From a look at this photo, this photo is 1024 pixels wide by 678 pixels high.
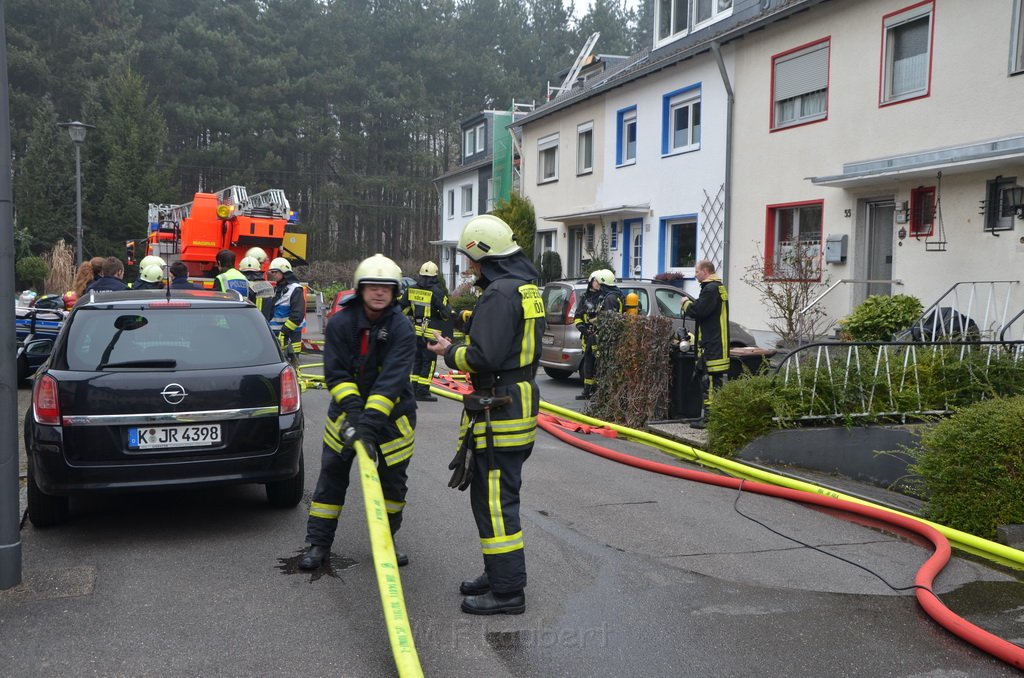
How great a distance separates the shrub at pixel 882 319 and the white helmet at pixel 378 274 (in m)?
8.65

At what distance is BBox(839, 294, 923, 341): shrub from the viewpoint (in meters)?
12.0

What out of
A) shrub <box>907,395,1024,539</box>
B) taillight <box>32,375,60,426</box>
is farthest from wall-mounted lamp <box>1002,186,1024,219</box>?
taillight <box>32,375,60,426</box>

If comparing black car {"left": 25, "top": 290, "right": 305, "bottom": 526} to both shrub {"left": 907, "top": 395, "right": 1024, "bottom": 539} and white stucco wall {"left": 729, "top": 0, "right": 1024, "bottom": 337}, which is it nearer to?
shrub {"left": 907, "top": 395, "right": 1024, "bottom": 539}

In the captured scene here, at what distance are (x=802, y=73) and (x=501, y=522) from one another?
45.3 ft

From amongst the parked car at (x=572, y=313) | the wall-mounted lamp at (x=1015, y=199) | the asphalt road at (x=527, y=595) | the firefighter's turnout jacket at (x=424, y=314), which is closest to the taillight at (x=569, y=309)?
the parked car at (x=572, y=313)

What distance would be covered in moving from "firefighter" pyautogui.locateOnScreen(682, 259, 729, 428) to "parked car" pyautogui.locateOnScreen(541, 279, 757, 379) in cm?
333

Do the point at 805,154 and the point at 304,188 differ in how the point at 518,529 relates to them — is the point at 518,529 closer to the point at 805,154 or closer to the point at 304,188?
the point at 805,154

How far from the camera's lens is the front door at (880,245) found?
14.3 m

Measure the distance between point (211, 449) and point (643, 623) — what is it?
2733 millimetres

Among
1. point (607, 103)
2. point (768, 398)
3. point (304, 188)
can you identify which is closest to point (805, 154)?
point (607, 103)

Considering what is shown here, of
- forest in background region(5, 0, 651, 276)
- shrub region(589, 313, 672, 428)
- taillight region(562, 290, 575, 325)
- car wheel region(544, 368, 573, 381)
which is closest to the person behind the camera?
shrub region(589, 313, 672, 428)

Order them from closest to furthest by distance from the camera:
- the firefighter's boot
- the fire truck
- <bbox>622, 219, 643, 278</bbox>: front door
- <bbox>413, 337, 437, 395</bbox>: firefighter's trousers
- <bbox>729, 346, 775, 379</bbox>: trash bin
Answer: the firefighter's boot < <bbox>729, 346, 775, 379</bbox>: trash bin < <bbox>413, 337, 437, 395</bbox>: firefighter's trousers < the fire truck < <bbox>622, 219, 643, 278</bbox>: front door

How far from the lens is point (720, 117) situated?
1808 centimetres

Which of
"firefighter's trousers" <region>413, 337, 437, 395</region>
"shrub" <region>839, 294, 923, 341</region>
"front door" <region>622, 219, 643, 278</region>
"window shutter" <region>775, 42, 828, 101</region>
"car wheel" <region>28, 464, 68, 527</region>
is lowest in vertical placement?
"car wheel" <region>28, 464, 68, 527</region>
